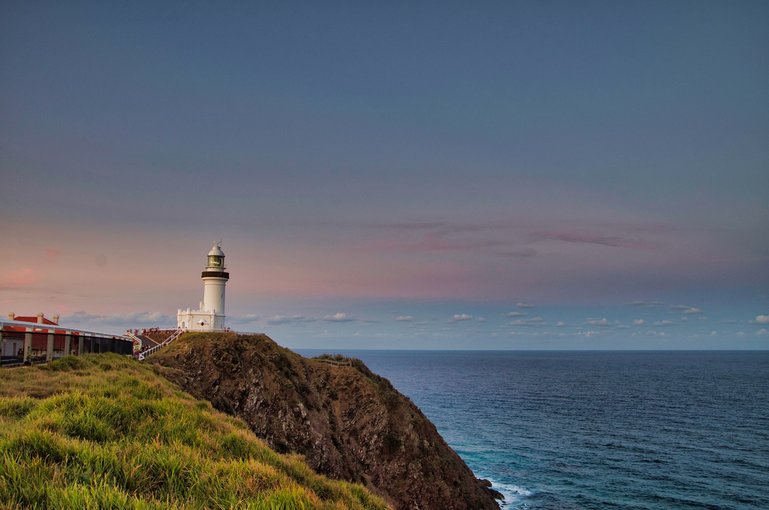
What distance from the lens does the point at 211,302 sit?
55188mm

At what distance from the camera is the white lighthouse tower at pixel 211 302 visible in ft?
174

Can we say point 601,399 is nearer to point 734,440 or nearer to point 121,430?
point 734,440

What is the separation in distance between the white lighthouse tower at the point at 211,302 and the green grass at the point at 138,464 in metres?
42.4

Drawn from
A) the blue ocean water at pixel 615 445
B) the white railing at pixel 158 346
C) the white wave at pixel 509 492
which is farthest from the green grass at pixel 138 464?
the blue ocean water at pixel 615 445

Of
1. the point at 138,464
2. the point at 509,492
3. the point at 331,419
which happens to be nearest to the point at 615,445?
the point at 509,492

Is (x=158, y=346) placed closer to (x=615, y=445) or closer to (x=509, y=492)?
(x=509, y=492)

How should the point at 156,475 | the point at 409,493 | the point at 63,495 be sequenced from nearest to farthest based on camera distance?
the point at 63,495
the point at 156,475
the point at 409,493

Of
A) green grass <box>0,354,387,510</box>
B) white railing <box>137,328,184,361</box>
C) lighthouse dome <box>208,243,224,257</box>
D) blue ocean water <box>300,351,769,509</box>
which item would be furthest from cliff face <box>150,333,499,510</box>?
green grass <box>0,354,387,510</box>

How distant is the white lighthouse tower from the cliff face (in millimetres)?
9516

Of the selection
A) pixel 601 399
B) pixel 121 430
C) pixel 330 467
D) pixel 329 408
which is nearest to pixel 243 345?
pixel 329 408

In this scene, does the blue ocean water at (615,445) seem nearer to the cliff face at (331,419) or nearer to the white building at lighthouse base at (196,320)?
the cliff face at (331,419)

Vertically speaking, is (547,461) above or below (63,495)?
below

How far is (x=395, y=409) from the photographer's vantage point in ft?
141

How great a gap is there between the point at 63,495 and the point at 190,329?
1987 inches
